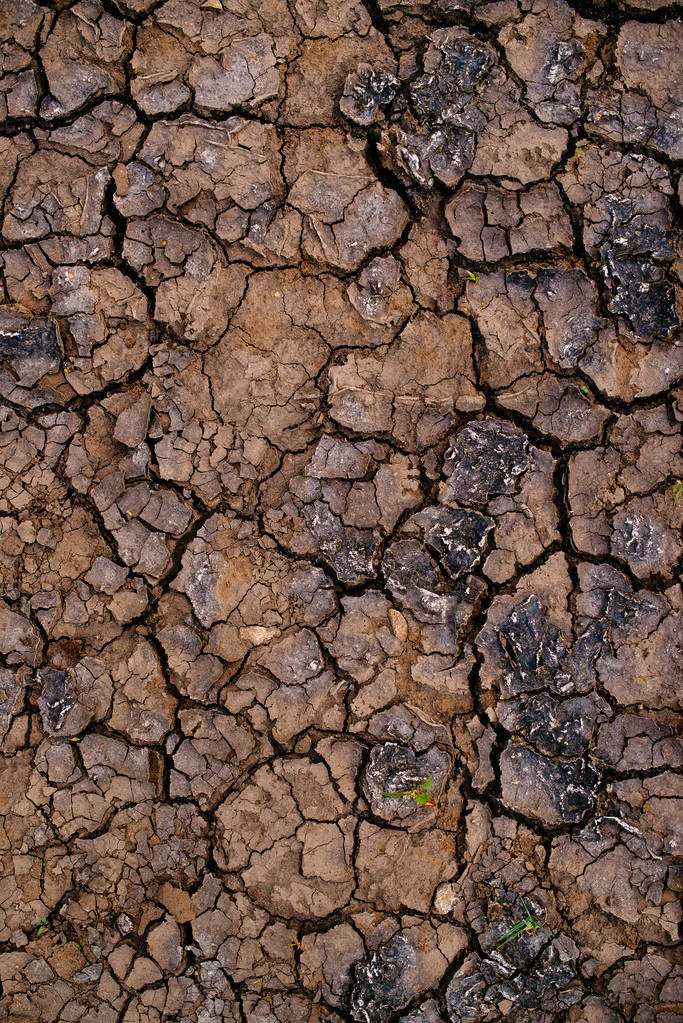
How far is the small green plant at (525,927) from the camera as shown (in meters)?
1.96

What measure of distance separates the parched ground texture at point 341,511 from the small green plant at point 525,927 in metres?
0.01

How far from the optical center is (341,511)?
202 centimetres

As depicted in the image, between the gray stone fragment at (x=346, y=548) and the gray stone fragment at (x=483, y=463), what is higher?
the gray stone fragment at (x=483, y=463)

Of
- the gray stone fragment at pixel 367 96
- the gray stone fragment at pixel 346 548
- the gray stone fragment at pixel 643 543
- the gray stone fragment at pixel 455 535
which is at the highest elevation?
the gray stone fragment at pixel 367 96

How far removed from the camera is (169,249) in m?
2.07

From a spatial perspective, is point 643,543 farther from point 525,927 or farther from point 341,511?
point 525,927

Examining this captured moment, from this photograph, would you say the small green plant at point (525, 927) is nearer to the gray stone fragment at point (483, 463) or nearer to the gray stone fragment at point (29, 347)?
the gray stone fragment at point (483, 463)

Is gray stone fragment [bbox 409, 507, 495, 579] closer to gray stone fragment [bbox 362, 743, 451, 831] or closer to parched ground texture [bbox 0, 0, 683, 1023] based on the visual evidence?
parched ground texture [bbox 0, 0, 683, 1023]

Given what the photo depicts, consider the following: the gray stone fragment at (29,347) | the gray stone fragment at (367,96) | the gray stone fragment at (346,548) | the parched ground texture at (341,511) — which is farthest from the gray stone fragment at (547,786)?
the gray stone fragment at (367,96)

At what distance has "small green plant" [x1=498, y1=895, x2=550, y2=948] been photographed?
1.96 meters

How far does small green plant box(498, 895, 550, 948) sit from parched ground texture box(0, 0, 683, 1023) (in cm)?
1

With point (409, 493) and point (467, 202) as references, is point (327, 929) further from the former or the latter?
point (467, 202)

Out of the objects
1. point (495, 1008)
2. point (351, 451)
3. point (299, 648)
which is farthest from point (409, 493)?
point (495, 1008)

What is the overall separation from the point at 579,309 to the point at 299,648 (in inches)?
54.8
